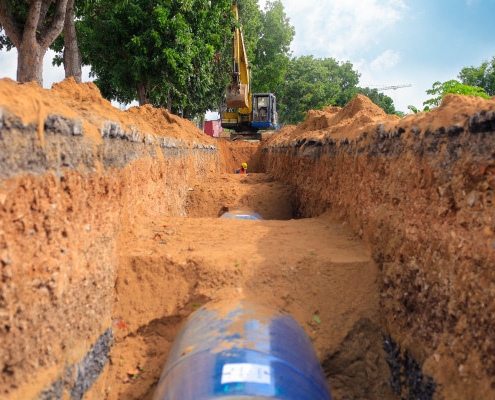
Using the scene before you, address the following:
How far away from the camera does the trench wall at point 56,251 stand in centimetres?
245

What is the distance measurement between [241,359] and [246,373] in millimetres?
148

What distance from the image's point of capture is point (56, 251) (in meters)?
2.92

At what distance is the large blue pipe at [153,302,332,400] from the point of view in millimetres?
2514

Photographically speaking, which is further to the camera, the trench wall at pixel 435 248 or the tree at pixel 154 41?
the tree at pixel 154 41

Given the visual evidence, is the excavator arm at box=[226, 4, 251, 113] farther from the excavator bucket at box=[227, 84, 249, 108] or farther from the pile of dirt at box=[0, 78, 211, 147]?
the pile of dirt at box=[0, 78, 211, 147]

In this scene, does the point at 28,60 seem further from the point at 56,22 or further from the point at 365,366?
the point at 365,366

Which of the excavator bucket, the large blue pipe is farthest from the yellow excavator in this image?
the large blue pipe

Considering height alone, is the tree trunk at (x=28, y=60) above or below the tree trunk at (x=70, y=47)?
below

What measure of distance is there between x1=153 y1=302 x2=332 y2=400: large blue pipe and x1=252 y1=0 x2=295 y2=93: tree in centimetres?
2968

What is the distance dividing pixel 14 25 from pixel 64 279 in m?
7.62

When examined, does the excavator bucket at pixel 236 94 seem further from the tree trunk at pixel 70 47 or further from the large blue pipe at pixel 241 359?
the large blue pipe at pixel 241 359

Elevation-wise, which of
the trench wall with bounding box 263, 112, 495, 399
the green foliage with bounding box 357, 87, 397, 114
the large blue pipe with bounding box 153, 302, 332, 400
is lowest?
the large blue pipe with bounding box 153, 302, 332, 400

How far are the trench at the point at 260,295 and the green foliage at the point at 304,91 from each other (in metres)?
35.3


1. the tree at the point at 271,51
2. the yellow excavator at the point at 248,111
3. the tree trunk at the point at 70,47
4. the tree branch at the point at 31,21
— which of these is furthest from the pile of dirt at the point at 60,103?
the tree at the point at 271,51
